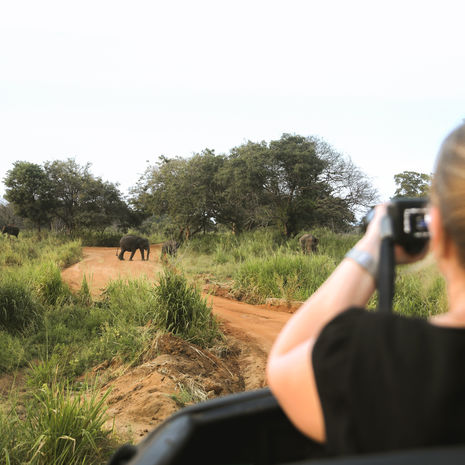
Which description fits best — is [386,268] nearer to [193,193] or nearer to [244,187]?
[244,187]

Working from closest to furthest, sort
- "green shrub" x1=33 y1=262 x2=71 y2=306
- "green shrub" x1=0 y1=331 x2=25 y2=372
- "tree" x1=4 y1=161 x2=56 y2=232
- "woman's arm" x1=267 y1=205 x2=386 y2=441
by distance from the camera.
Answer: "woman's arm" x1=267 y1=205 x2=386 y2=441 < "green shrub" x1=0 y1=331 x2=25 y2=372 < "green shrub" x1=33 y1=262 x2=71 y2=306 < "tree" x1=4 y1=161 x2=56 y2=232

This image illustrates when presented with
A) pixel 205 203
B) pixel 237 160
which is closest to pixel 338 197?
pixel 237 160

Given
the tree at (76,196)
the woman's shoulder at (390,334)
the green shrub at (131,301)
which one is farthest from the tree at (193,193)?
the woman's shoulder at (390,334)

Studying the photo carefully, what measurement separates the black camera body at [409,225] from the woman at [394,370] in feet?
0.20

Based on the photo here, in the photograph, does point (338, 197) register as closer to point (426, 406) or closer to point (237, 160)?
point (237, 160)

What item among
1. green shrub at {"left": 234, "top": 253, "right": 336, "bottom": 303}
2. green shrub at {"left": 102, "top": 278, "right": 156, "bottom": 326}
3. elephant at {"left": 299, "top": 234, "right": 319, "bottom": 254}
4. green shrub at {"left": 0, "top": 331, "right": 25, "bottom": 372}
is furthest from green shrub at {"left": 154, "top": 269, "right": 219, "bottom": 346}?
elephant at {"left": 299, "top": 234, "right": 319, "bottom": 254}

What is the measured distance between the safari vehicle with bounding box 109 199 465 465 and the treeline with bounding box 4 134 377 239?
16442mm

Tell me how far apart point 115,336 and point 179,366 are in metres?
1.33

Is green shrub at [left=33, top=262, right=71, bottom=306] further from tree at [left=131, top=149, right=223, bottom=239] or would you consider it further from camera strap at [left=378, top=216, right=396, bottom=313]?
tree at [left=131, top=149, right=223, bottom=239]

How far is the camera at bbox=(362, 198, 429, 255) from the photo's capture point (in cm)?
97

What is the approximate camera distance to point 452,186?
82 centimetres

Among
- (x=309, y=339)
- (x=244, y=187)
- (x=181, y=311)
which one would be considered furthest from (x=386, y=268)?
(x=244, y=187)

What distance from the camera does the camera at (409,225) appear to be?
0.97m

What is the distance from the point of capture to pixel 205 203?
19672mm
